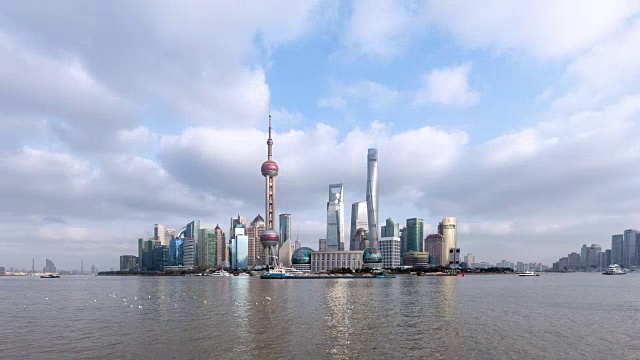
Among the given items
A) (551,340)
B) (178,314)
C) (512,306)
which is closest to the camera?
(551,340)

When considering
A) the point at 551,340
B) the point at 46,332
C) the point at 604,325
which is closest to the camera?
the point at 551,340

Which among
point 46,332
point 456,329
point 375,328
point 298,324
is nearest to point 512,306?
point 456,329

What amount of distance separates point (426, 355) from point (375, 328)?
19.4 m

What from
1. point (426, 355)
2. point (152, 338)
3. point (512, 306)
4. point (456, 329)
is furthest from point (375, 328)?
point (512, 306)

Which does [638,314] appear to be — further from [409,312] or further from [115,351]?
[115,351]

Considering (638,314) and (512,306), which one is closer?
(638,314)

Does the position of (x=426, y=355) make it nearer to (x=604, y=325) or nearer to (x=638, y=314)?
(x=604, y=325)

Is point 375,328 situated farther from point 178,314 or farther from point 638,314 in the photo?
point 638,314

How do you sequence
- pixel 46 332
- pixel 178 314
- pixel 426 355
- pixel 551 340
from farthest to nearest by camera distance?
pixel 178 314, pixel 46 332, pixel 551 340, pixel 426 355

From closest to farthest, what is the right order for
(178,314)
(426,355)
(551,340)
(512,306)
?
1. (426,355)
2. (551,340)
3. (178,314)
4. (512,306)

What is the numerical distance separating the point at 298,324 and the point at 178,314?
1151 inches

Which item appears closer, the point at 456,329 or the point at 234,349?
the point at 234,349

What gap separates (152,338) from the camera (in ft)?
200

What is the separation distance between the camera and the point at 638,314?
8981 centimetres
